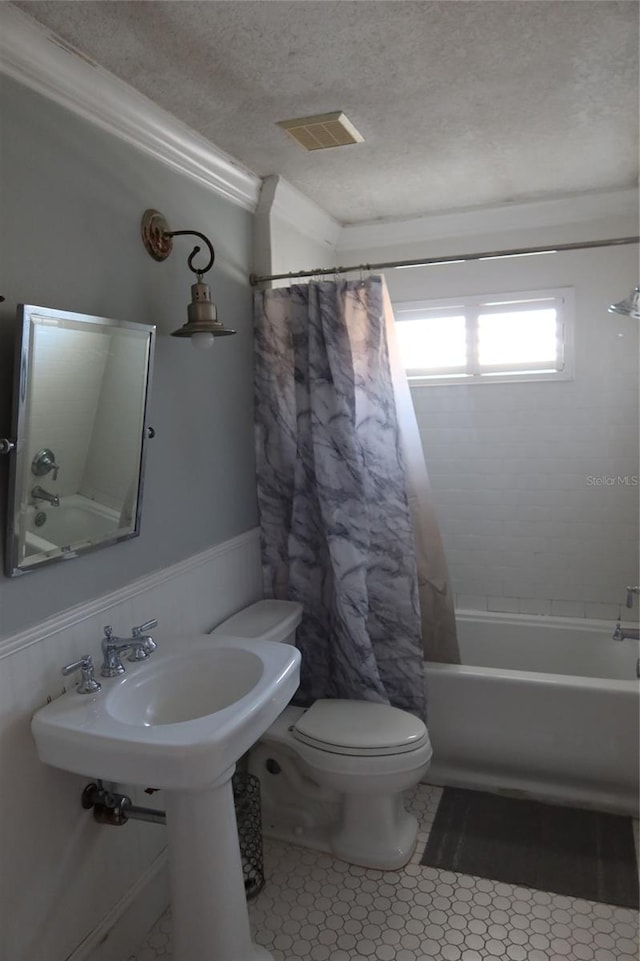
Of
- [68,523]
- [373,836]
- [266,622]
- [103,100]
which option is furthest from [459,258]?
[373,836]

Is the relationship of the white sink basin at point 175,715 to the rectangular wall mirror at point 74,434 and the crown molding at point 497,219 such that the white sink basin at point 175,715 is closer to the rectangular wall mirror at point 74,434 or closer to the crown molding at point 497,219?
the rectangular wall mirror at point 74,434

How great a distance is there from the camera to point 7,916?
1547 mm

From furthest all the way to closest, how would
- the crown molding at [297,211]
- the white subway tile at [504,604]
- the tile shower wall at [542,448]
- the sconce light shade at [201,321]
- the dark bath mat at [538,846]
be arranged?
the white subway tile at [504,604], the tile shower wall at [542,448], the crown molding at [297,211], the dark bath mat at [538,846], the sconce light shade at [201,321]

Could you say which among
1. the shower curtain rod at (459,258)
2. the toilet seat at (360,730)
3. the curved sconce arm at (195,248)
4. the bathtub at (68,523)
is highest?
the shower curtain rod at (459,258)

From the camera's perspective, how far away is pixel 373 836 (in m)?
2.28

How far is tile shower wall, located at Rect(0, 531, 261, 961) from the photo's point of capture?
157 cm

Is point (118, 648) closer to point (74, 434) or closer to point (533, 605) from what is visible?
point (74, 434)

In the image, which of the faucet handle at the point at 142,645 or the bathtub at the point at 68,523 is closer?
the bathtub at the point at 68,523

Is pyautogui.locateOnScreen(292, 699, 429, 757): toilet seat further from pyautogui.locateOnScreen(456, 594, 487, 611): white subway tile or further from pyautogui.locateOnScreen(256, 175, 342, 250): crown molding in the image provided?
pyautogui.locateOnScreen(256, 175, 342, 250): crown molding

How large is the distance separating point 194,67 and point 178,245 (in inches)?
22.4

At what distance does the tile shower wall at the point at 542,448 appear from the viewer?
10.5ft

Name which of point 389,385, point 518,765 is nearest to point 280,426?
point 389,385

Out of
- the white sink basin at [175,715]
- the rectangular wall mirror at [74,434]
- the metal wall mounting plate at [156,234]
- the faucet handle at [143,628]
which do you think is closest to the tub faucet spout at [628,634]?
the white sink basin at [175,715]

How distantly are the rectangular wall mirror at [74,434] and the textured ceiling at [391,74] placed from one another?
26.8 inches
